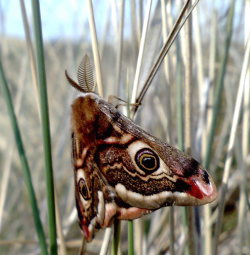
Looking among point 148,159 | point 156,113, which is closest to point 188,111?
point 148,159

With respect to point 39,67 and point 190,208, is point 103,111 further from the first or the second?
point 190,208

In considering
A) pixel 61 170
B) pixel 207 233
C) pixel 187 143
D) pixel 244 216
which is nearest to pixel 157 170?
pixel 187 143

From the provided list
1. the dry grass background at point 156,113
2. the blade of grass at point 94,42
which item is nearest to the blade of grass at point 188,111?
the dry grass background at point 156,113

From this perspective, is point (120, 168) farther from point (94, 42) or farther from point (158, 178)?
point (94, 42)

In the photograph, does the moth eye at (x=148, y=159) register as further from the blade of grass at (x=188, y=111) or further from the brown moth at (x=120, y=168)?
the blade of grass at (x=188, y=111)

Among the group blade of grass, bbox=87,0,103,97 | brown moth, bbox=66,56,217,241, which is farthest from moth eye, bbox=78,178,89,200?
blade of grass, bbox=87,0,103,97

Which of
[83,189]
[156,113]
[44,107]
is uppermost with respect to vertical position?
[44,107]
